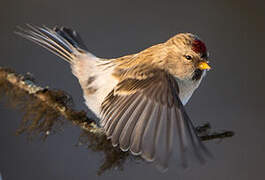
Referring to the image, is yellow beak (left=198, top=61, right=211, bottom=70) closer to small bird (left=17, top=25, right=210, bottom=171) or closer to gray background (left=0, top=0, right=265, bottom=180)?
small bird (left=17, top=25, right=210, bottom=171)

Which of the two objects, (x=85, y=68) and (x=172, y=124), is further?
(x=85, y=68)

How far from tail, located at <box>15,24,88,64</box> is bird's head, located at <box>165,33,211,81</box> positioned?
568 millimetres

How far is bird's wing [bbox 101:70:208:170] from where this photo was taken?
1.38m

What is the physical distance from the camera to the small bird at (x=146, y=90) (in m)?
1.43

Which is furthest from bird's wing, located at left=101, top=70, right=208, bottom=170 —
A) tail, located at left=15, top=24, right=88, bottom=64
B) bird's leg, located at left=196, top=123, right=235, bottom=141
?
tail, located at left=15, top=24, right=88, bottom=64

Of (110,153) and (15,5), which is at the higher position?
(15,5)

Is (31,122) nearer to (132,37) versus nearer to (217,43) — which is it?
(132,37)

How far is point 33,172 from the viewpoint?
2619mm

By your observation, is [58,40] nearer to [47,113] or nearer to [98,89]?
[98,89]

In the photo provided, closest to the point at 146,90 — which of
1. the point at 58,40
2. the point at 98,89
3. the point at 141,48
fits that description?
the point at 98,89

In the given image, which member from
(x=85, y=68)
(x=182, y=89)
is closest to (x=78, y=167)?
(x=85, y=68)

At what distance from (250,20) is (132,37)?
94 centimetres

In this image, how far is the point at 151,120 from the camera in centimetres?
157

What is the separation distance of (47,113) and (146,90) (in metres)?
0.40
